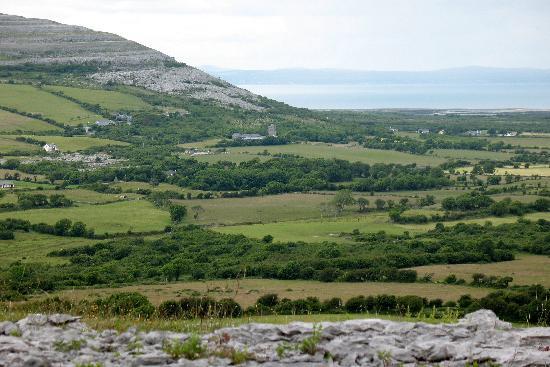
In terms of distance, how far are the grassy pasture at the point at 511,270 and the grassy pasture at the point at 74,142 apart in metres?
55.7

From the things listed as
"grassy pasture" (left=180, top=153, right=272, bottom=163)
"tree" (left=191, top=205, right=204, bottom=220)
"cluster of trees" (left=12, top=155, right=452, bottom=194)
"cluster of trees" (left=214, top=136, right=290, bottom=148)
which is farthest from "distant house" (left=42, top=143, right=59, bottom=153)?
"tree" (left=191, top=205, right=204, bottom=220)

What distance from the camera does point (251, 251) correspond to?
4547 centimetres

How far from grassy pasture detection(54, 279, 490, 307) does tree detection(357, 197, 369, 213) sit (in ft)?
86.0

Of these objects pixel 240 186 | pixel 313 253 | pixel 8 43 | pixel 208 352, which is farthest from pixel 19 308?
pixel 8 43

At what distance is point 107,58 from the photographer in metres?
136

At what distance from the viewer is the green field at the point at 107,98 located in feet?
363

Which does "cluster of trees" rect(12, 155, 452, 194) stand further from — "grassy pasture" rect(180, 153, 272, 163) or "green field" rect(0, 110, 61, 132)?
"green field" rect(0, 110, 61, 132)

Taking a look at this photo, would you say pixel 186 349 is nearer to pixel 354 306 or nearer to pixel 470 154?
pixel 354 306

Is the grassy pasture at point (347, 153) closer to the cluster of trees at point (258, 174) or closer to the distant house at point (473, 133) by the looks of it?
the cluster of trees at point (258, 174)

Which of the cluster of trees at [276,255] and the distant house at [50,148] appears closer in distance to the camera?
the cluster of trees at [276,255]

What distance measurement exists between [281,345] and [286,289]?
2210 centimetres

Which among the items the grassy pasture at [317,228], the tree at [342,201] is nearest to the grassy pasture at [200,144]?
the tree at [342,201]

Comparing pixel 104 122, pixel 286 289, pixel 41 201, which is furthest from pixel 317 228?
pixel 104 122

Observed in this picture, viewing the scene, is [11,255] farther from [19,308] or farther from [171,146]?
[171,146]
